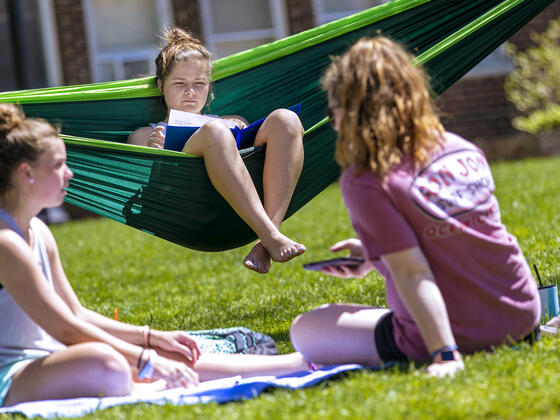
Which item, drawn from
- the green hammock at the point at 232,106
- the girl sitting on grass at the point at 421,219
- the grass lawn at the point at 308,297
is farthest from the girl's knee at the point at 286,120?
the girl sitting on grass at the point at 421,219

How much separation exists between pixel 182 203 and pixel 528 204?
3532 millimetres

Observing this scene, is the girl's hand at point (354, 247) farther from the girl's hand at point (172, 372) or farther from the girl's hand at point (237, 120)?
the girl's hand at point (237, 120)

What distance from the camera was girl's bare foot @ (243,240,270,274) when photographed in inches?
115

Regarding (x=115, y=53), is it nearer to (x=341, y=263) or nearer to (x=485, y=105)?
(x=485, y=105)

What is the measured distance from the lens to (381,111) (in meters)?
2.11

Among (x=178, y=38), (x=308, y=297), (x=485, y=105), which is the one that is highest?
(x=178, y=38)

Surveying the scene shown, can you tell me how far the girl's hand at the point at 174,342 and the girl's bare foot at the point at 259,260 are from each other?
0.54 m

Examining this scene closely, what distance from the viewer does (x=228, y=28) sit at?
415 inches

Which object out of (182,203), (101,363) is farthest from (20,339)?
(182,203)

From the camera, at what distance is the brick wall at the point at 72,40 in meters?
10.2

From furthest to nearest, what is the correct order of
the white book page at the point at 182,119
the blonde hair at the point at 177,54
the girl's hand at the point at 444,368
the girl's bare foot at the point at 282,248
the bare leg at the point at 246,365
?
the blonde hair at the point at 177,54 → the white book page at the point at 182,119 → the girl's bare foot at the point at 282,248 → the bare leg at the point at 246,365 → the girl's hand at the point at 444,368

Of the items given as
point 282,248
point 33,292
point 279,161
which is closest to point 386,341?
point 282,248

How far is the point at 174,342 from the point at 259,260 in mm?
622

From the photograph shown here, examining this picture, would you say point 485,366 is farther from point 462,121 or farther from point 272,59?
point 462,121
